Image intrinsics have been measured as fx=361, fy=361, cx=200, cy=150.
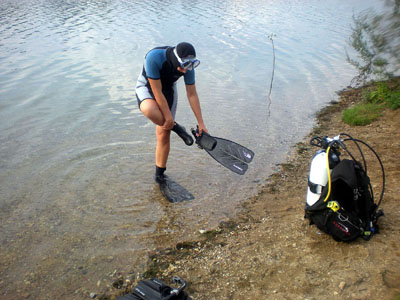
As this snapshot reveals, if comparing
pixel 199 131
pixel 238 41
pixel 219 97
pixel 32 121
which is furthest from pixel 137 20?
pixel 199 131

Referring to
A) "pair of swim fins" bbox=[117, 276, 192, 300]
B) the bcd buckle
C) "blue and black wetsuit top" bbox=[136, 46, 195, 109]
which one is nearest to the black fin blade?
"blue and black wetsuit top" bbox=[136, 46, 195, 109]

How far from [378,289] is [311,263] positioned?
0.60 metres

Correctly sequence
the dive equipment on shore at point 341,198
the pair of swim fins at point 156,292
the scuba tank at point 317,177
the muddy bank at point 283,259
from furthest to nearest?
1. the scuba tank at point 317,177
2. the dive equipment on shore at point 341,198
3. the muddy bank at point 283,259
4. the pair of swim fins at point 156,292

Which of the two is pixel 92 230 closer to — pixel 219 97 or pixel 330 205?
pixel 330 205

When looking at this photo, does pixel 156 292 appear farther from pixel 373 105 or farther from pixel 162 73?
pixel 373 105

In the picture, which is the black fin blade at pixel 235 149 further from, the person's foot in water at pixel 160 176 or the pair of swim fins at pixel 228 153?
the person's foot in water at pixel 160 176

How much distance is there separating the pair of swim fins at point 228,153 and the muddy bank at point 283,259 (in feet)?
1.84

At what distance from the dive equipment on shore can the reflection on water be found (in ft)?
5.00

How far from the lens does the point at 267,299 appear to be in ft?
9.89

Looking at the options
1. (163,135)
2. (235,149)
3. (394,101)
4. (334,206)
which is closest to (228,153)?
(235,149)

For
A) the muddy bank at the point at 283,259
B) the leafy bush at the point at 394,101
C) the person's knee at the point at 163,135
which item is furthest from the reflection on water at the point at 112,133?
the leafy bush at the point at 394,101

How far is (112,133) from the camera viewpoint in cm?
716

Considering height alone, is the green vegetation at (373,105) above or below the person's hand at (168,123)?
below

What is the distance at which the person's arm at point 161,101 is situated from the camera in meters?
4.45
